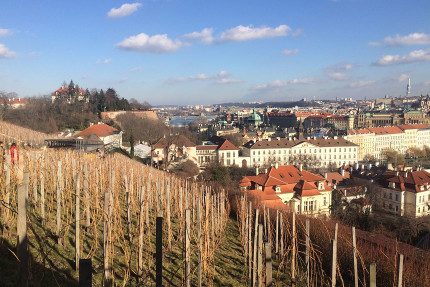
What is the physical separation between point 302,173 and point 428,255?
22769mm

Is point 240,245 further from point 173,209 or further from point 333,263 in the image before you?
point 333,263

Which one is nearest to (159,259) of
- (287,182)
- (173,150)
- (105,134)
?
(287,182)

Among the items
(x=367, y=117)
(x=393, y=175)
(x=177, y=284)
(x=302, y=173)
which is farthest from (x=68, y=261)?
(x=367, y=117)

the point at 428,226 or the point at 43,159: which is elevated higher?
the point at 43,159

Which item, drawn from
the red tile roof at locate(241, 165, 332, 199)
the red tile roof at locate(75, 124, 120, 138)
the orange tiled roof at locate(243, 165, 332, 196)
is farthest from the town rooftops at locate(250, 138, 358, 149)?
the red tile roof at locate(241, 165, 332, 199)

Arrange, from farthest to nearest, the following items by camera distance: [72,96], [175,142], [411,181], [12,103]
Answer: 1. [12,103]
2. [72,96]
3. [175,142]
4. [411,181]

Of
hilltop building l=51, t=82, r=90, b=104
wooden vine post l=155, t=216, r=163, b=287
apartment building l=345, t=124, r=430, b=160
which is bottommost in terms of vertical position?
apartment building l=345, t=124, r=430, b=160

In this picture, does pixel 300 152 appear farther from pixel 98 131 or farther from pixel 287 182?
pixel 287 182

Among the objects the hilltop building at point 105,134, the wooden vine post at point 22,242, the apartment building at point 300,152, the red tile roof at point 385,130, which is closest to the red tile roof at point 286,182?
the hilltop building at point 105,134

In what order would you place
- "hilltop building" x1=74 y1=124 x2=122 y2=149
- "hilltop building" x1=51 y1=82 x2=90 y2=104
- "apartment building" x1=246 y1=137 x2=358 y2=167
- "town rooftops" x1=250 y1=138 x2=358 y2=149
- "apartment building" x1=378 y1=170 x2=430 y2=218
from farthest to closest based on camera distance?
"town rooftops" x1=250 y1=138 x2=358 y2=149 → "apartment building" x1=246 y1=137 x2=358 y2=167 → "hilltop building" x1=51 y1=82 x2=90 y2=104 → "hilltop building" x1=74 y1=124 x2=122 y2=149 → "apartment building" x1=378 y1=170 x2=430 y2=218

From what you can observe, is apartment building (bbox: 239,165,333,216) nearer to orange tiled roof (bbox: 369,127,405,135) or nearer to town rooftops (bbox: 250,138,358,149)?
town rooftops (bbox: 250,138,358,149)

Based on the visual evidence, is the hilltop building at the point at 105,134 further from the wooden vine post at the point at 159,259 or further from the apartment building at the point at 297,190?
the wooden vine post at the point at 159,259

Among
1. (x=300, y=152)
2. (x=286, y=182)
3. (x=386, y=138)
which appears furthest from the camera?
(x=386, y=138)

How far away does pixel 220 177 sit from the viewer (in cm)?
2820
